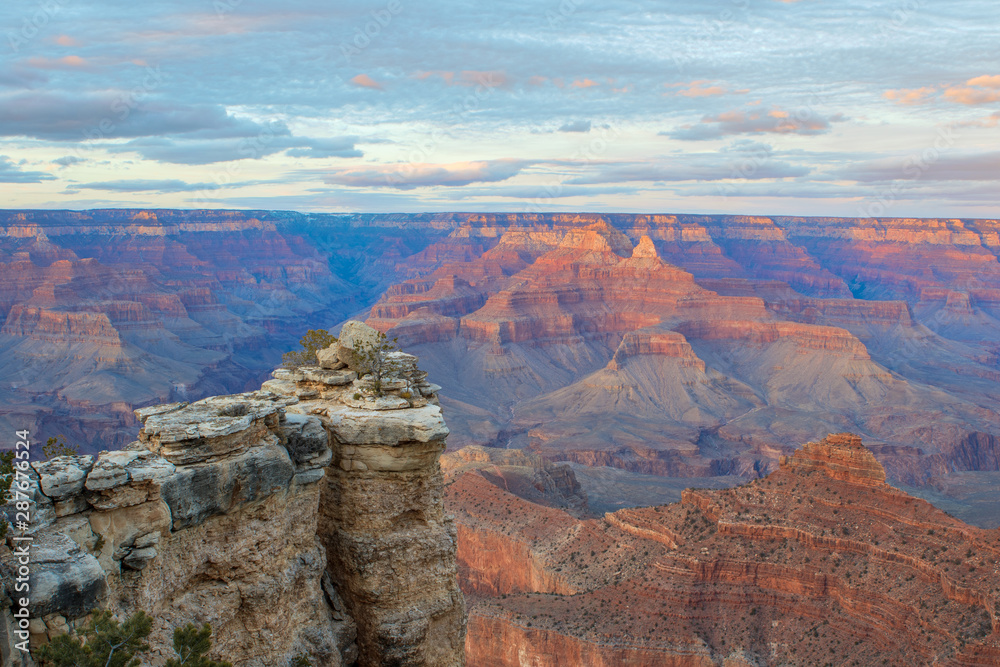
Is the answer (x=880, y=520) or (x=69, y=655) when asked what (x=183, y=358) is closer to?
(x=880, y=520)

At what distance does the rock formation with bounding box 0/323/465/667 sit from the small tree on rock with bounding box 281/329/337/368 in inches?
32.1

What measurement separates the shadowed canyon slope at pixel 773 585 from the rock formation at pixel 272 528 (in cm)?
2404

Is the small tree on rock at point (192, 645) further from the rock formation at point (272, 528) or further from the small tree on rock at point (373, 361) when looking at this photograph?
the small tree on rock at point (373, 361)

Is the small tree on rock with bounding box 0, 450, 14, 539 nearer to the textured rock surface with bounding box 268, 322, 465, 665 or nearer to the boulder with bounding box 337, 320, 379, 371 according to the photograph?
the textured rock surface with bounding box 268, 322, 465, 665

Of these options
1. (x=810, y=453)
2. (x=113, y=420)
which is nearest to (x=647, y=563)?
(x=810, y=453)

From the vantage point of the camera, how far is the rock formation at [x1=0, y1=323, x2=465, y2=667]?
14242 millimetres

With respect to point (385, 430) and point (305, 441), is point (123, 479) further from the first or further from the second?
point (385, 430)

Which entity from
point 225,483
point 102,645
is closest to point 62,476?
point 102,645

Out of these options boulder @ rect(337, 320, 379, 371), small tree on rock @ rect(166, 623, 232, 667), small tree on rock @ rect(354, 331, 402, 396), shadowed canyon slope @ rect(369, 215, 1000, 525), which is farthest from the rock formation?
shadowed canyon slope @ rect(369, 215, 1000, 525)

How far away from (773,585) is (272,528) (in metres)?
35.1

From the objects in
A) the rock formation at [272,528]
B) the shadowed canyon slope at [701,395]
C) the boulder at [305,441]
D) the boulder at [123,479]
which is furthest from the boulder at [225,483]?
the shadowed canyon slope at [701,395]

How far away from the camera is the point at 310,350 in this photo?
25188mm

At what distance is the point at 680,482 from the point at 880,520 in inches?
2522

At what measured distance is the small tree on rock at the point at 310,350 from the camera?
80.6 feet
